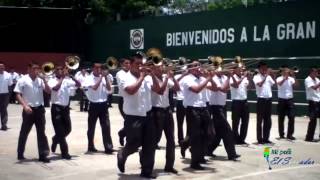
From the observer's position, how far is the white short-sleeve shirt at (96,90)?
39.5 ft

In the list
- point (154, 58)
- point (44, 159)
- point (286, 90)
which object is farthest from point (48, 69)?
point (286, 90)

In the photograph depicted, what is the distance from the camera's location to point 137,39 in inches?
1183

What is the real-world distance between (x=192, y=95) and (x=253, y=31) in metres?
13.5

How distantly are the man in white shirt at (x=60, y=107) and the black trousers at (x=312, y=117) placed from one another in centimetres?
664

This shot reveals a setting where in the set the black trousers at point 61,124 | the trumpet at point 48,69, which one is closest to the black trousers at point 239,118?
the black trousers at point 61,124

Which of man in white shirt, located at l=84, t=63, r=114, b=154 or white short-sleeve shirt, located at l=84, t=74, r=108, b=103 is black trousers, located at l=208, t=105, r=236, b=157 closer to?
man in white shirt, located at l=84, t=63, r=114, b=154

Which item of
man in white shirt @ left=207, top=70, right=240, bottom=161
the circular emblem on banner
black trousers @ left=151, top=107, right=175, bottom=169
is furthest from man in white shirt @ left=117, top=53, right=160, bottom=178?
the circular emblem on banner

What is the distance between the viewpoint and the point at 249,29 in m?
23.2

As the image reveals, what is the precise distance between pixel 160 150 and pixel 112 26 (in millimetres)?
20823

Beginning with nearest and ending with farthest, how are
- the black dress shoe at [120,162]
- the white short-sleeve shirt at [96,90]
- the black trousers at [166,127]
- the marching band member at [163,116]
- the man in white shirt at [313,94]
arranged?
the black dress shoe at [120,162]
the marching band member at [163,116]
the black trousers at [166,127]
the white short-sleeve shirt at [96,90]
the man in white shirt at [313,94]

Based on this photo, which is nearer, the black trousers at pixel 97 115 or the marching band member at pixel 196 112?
the marching band member at pixel 196 112

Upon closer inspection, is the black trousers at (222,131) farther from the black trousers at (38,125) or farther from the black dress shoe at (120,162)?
the black trousers at (38,125)

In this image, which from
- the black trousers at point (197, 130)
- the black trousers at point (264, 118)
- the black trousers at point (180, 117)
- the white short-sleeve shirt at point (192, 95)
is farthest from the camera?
the black trousers at point (264, 118)

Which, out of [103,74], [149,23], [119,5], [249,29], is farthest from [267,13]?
[119,5]
